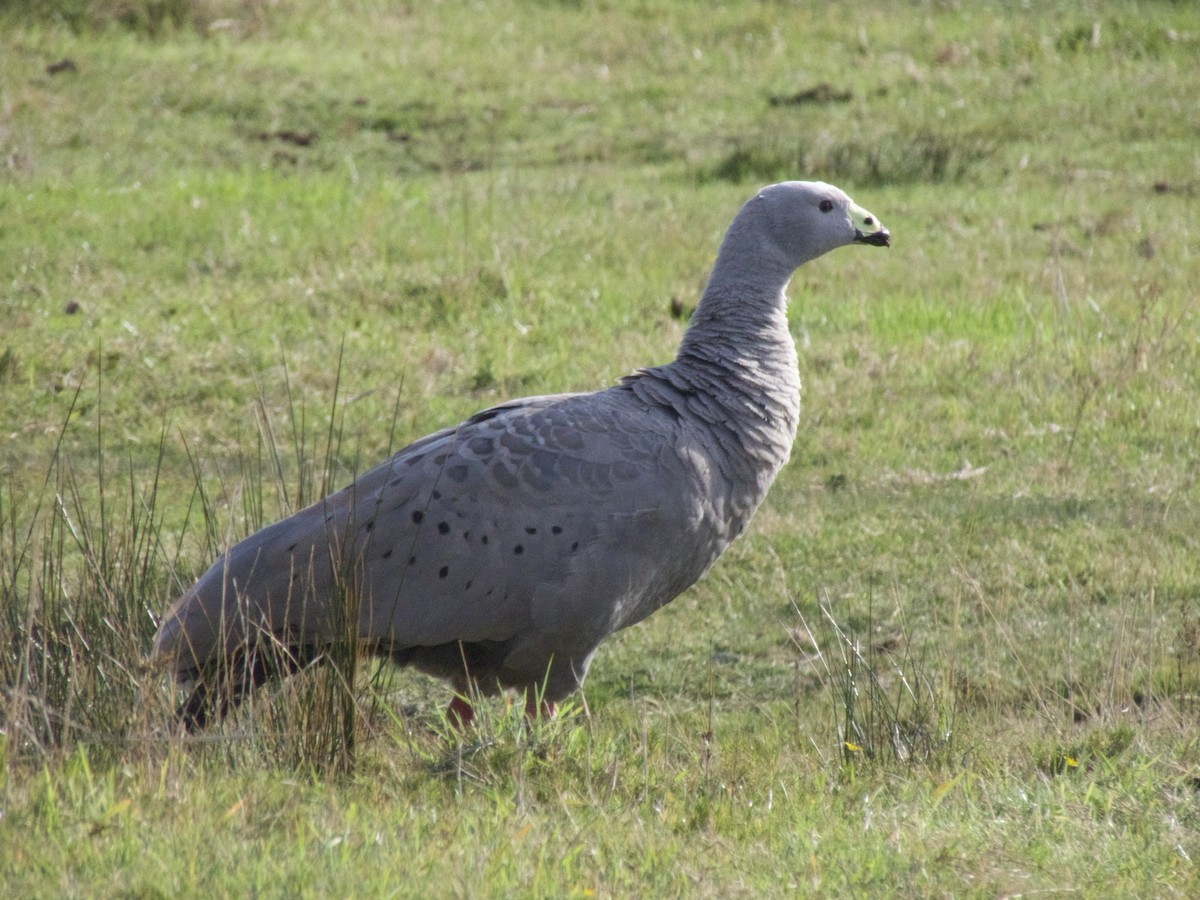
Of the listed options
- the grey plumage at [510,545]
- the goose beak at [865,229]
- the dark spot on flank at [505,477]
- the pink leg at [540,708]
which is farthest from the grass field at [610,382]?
the goose beak at [865,229]

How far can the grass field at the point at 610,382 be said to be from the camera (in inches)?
151

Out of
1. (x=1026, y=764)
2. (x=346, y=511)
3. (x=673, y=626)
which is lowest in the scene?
(x=673, y=626)

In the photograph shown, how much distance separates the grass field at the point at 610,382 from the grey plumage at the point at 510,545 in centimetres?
26

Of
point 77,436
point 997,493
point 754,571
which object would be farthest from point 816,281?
point 77,436

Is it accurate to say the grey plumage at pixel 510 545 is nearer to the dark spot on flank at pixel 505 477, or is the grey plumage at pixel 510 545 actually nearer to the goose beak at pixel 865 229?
the dark spot on flank at pixel 505 477

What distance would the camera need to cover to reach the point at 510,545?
4863 mm

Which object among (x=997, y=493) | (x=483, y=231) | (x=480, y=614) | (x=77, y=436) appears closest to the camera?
(x=480, y=614)

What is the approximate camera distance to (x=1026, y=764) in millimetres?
4520

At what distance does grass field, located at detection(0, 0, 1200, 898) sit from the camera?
12.6 ft

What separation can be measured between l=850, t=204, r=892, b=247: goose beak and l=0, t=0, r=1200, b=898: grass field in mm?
1386

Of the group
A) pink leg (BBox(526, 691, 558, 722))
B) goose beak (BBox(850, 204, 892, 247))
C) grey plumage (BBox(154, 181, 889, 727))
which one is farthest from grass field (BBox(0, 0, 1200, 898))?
goose beak (BBox(850, 204, 892, 247))

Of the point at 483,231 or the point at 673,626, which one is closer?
the point at 673,626

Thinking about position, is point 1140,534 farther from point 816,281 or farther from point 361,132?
point 361,132

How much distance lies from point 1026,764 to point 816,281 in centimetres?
622
